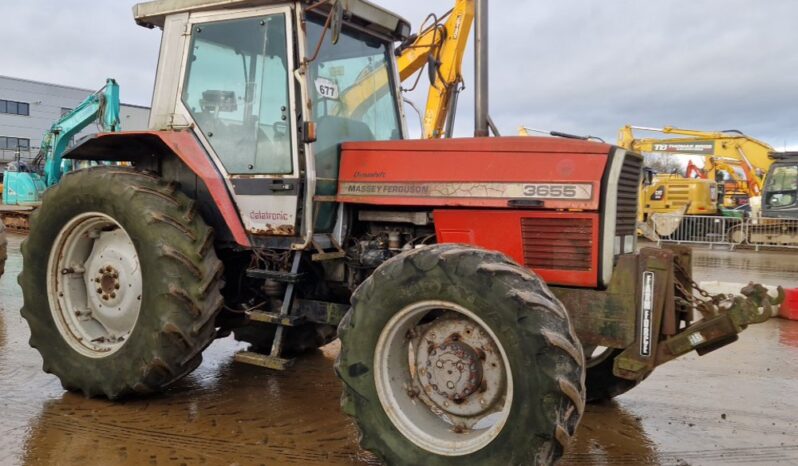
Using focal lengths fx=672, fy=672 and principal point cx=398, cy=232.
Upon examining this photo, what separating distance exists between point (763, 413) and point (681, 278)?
1491 millimetres

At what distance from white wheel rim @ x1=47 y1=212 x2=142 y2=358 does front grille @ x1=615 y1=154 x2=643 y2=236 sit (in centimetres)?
304

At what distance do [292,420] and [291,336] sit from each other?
1.35 metres

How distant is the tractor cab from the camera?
426 cm

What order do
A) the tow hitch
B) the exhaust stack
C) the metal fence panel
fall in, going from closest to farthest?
the tow hitch → the exhaust stack → the metal fence panel

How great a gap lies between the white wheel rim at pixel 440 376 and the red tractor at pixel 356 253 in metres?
0.01

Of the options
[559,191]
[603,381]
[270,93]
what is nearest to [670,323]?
[559,191]

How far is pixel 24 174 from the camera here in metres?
20.1

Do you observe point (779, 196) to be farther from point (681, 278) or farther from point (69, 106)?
point (69, 106)

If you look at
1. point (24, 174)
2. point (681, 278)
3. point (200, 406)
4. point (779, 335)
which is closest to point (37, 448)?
point (200, 406)

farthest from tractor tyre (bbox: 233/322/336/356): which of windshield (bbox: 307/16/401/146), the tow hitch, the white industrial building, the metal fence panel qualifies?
the white industrial building

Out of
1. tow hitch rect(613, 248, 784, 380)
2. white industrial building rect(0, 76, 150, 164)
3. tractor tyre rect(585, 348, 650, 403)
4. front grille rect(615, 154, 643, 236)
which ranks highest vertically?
white industrial building rect(0, 76, 150, 164)

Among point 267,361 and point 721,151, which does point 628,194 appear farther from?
point 721,151

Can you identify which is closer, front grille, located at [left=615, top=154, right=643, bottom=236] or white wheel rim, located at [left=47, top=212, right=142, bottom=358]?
front grille, located at [left=615, top=154, right=643, bottom=236]

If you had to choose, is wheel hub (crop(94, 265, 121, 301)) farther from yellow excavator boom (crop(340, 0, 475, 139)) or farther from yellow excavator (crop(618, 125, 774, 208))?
yellow excavator (crop(618, 125, 774, 208))
